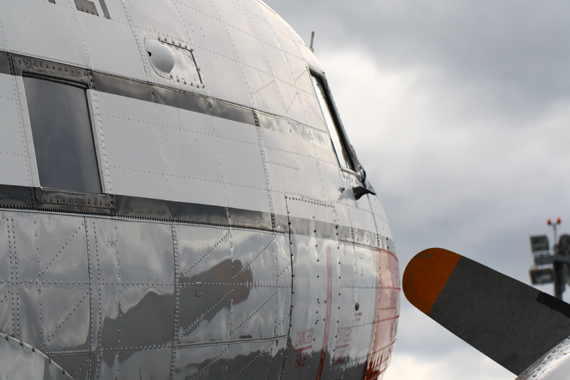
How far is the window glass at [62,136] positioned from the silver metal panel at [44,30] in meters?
0.25

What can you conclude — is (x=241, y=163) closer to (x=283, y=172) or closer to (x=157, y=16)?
(x=283, y=172)

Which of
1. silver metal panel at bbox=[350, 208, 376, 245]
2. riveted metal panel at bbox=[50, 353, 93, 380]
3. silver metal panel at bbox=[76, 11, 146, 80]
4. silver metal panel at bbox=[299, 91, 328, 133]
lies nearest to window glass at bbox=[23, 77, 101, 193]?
silver metal panel at bbox=[76, 11, 146, 80]

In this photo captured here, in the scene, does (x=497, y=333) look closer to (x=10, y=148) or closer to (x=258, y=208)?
(x=258, y=208)

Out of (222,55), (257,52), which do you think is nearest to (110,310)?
(222,55)

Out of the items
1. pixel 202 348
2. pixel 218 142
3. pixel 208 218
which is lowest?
pixel 202 348

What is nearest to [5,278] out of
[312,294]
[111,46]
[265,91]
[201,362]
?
[201,362]

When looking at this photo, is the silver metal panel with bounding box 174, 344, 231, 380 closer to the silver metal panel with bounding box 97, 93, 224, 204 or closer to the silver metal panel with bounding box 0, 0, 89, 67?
the silver metal panel with bounding box 97, 93, 224, 204

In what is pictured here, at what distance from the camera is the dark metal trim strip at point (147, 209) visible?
14.0 ft

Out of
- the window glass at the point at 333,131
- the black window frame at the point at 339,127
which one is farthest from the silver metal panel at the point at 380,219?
the window glass at the point at 333,131

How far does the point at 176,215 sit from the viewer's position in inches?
206

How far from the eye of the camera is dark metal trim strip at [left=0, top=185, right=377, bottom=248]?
14.0 ft

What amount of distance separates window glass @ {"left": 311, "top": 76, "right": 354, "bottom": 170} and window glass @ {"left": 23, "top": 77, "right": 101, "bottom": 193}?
13.4 ft

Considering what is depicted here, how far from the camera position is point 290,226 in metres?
6.47

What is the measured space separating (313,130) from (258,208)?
2.02 m
